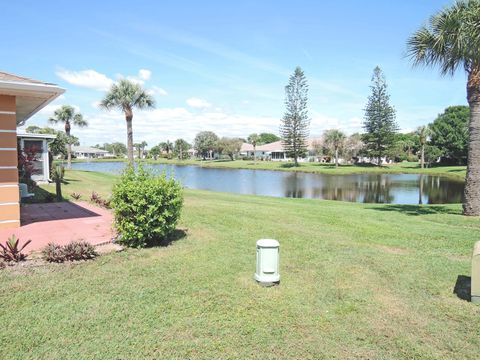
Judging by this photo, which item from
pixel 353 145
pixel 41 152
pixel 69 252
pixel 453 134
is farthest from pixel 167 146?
pixel 69 252

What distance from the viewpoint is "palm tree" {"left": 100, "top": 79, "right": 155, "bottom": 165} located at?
29.0m

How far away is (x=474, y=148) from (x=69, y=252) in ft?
36.8

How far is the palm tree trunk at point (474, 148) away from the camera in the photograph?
11.1 m

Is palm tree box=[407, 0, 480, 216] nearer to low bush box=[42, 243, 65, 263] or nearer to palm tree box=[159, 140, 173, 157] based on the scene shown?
low bush box=[42, 243, 65, 263]

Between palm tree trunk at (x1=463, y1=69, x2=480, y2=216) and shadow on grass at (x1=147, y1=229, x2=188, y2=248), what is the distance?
8825 millimetres

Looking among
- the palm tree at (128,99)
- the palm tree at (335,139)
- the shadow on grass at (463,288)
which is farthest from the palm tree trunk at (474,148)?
the palm tree at (335,139)

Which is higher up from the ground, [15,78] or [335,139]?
[335,139]

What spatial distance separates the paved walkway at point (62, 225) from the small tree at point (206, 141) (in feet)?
271

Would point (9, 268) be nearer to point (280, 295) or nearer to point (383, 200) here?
point (280, 295)

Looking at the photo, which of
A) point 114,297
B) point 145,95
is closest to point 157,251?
point 114,297

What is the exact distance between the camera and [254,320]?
386 cm

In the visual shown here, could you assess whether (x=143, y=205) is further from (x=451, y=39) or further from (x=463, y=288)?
(x=451, y=39)

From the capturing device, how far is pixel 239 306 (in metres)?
4.17

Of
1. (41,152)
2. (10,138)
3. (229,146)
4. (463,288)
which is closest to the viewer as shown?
(463,288)
